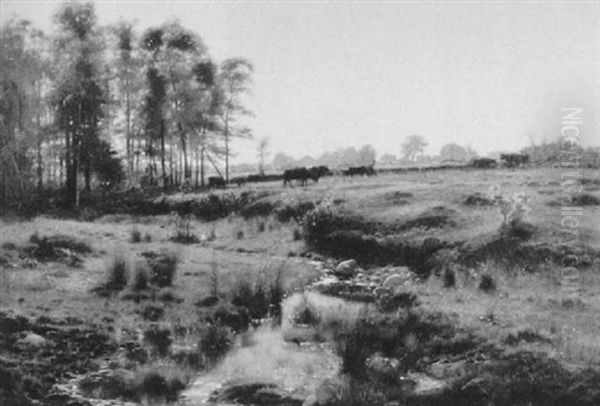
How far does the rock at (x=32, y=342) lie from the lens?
12.4 meters

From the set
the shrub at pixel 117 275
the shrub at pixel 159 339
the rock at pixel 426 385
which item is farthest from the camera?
the shrub at pixel 117 275

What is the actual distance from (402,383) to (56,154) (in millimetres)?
43671

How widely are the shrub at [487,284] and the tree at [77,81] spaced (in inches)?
1213

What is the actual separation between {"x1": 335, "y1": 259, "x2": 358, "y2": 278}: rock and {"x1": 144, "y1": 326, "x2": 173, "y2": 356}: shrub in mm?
8431

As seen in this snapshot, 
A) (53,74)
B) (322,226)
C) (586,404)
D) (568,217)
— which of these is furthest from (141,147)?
(586,404)

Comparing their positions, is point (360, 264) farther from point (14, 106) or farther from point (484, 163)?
point (484, 163)

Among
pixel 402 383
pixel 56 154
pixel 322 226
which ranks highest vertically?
pixel 56 154

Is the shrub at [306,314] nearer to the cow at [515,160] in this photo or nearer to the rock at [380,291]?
the rock at [380,291]

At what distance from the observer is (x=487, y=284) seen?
670 inches

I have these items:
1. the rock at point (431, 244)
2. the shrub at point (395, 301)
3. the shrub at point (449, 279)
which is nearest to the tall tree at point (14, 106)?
the rock at point (431, 244)

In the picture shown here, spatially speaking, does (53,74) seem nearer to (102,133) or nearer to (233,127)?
(102,133)

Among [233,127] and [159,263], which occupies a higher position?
[233,127]

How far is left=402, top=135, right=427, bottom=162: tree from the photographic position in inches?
6545

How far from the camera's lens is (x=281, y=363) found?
12.6 metres
